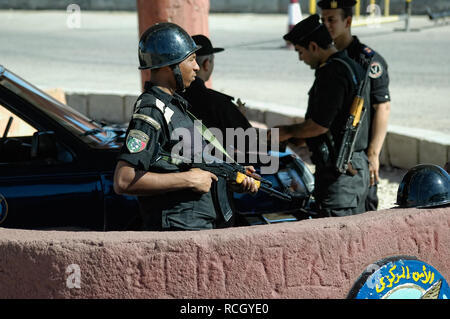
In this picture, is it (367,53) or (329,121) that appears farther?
(367,53)

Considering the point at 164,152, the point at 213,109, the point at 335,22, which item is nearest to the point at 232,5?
the point at 335,22

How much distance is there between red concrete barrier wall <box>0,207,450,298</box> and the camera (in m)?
3.03

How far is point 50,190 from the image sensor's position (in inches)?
168

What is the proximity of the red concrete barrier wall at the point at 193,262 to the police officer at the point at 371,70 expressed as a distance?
1990 mm

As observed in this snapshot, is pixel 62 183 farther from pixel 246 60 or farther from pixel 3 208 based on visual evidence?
pixel 246 60

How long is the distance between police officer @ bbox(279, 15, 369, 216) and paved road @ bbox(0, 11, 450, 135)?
13.9 ft

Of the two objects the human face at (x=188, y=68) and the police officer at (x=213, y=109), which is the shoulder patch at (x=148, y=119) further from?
the police officer at (x=213, y=109)

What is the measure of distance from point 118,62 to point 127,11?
36.6ft

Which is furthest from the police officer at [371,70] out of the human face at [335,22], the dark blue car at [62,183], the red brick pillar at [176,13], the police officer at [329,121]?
the red brick pillar at [176,13]

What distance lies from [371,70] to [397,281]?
224cm

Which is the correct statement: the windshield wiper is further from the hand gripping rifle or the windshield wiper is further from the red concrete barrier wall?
the red concrete barrier wall

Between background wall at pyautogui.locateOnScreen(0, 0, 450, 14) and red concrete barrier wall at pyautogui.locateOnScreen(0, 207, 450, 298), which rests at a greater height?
background wall at pyautogui.locateOnScreen(0, 0, 450, 14)

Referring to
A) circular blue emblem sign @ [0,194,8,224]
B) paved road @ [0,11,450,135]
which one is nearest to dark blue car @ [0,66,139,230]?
circular blue emblem sign @ [0,194,8,224]

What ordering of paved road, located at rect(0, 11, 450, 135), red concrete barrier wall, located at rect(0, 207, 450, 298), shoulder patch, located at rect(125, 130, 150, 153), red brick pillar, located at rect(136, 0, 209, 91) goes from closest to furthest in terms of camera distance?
red concrete barrier wall, located at rect(0, 207, 450, 298), shoulder patch, located at rect(125, 130, 150, 153), red brick pillar, located at rect(136, 0, 209, 91), paved road, located at rect(0, 11, 450, 135)
